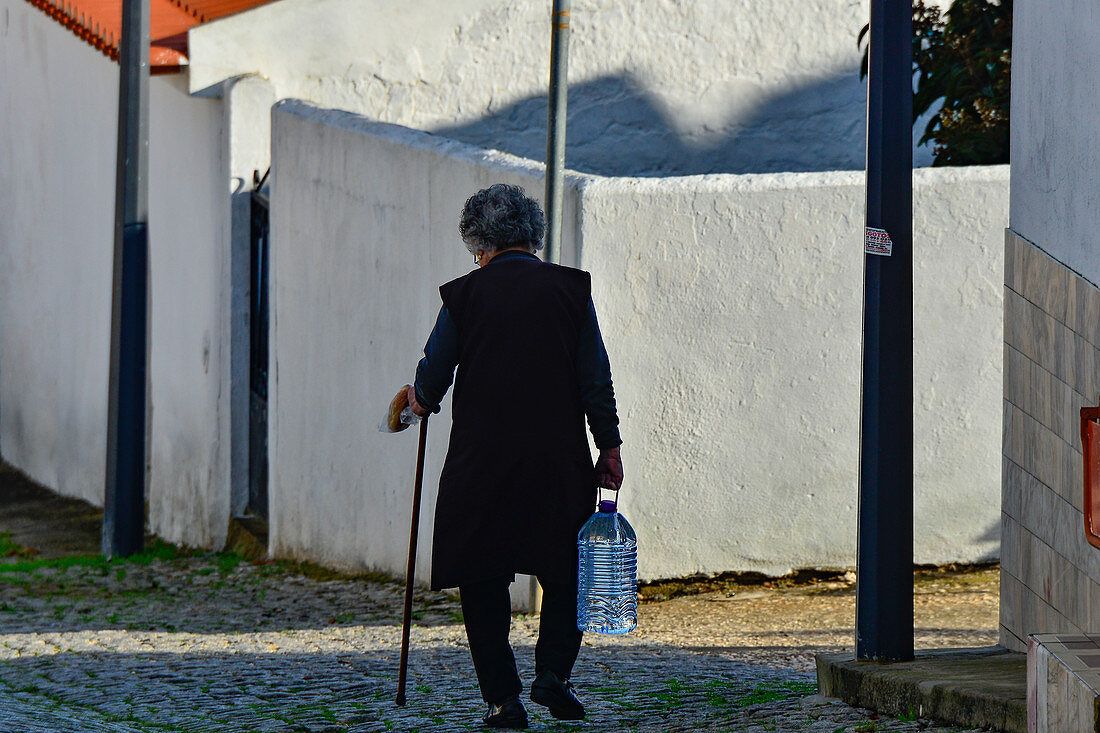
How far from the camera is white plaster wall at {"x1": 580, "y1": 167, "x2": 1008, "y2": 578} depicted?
7.36m

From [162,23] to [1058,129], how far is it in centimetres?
679

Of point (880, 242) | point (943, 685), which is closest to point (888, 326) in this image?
point (880, 242)

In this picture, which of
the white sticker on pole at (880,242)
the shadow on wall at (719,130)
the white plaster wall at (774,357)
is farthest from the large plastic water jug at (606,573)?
the shadow on wall at (719,130)

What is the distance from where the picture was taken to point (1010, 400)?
206 inches

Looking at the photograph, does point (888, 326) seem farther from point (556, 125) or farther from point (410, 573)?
point (556, 125)

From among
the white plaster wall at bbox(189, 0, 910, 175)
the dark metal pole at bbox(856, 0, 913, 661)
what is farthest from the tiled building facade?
the white plaster wall at bbox(189, 0, 910, 175)

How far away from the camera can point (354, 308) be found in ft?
28.9

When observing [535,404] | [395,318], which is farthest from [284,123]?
[535,404]

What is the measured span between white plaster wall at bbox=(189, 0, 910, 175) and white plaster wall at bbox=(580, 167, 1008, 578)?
11.7 ft

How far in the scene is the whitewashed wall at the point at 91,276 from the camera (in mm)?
10477

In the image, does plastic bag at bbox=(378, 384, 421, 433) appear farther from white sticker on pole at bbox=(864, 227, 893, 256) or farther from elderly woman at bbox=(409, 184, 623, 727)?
white sticker on pole at bbox=(864, 227, 893, 256)

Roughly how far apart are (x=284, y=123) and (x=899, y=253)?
5304mm

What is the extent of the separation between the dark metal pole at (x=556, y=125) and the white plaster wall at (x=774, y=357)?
0.81 feet

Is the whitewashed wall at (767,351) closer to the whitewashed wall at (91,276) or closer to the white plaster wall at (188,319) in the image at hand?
the white plaster wall at (188,319)
